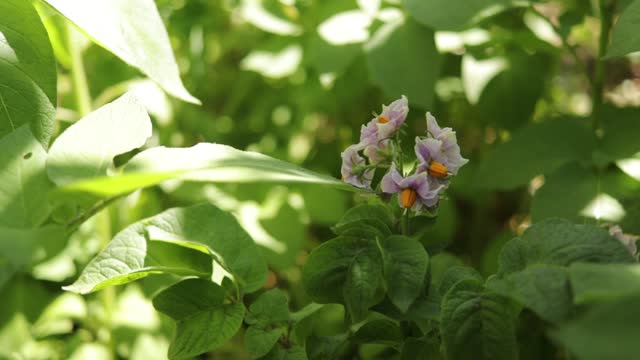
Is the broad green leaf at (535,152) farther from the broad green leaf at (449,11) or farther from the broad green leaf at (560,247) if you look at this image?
the broad green leaf at (560,247)

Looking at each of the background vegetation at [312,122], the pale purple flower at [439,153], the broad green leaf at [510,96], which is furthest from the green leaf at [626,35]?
the broad green leaf at [510,96]

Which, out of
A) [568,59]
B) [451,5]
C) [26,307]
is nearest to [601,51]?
[451,5]

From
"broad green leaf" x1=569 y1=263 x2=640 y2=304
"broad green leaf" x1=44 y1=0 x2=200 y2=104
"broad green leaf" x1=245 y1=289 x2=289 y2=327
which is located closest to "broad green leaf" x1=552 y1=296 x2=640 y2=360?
"broad green leaf" x1=569 y1=263 x2=640 y2=304

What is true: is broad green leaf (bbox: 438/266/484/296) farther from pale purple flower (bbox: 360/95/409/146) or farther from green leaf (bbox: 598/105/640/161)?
green leaf (bbox: 598/105/640/161)

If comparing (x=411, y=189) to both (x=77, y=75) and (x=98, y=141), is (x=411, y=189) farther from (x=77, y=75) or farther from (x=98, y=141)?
(x=77, y=75)

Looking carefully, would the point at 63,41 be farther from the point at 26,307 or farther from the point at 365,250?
the point at 365,250
